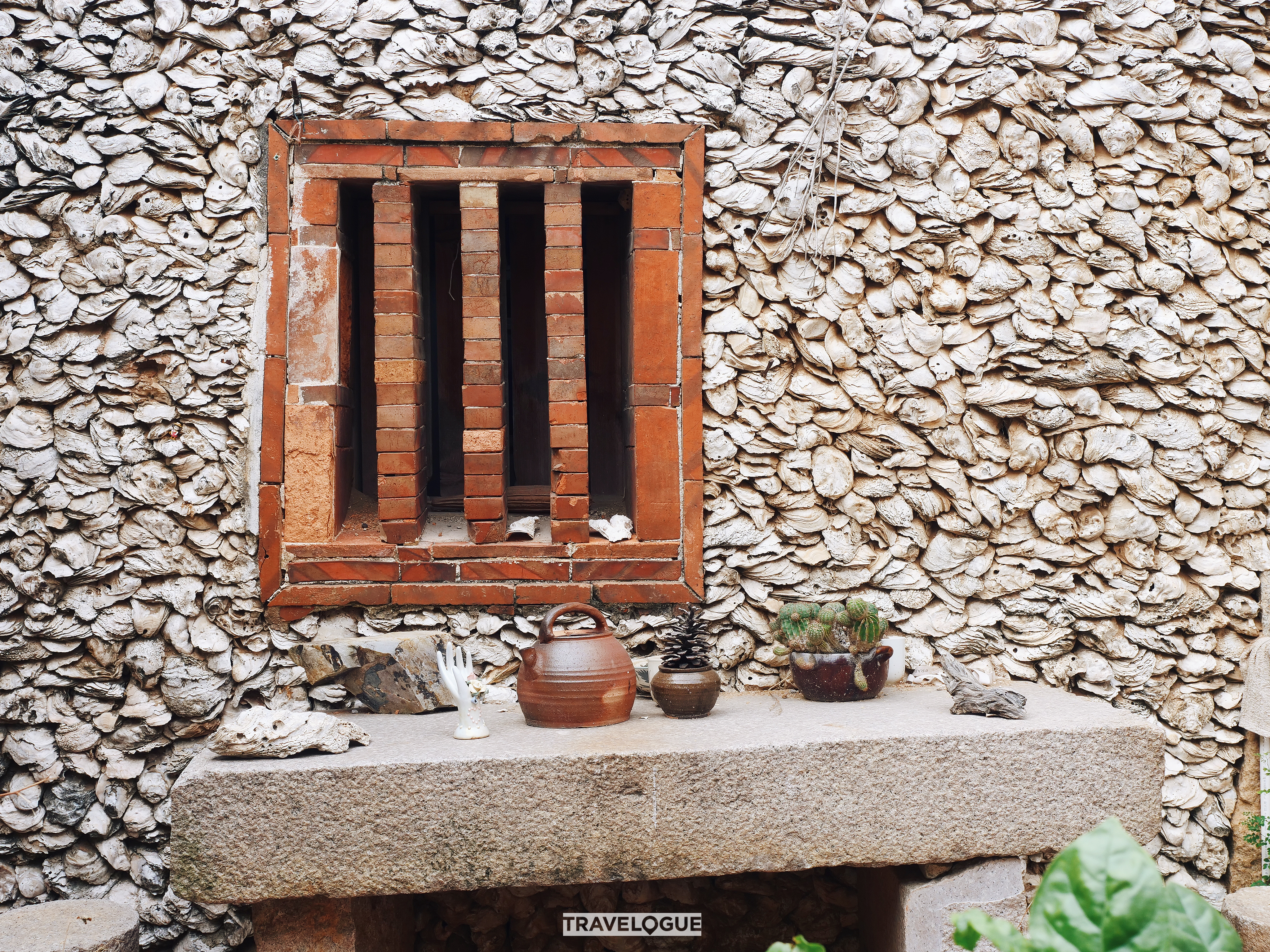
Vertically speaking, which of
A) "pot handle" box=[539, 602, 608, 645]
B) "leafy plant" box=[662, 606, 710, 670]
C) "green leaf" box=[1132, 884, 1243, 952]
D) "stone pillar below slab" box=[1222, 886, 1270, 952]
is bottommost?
"stone pillar below slab" box=[1222, 886, 1270, 952]

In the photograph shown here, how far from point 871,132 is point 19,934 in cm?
A: 340

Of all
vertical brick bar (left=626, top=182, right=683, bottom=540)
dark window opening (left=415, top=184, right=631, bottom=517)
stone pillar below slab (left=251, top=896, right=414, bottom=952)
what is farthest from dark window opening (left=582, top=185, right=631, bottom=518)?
stone pillar below slab (left=251, top=896, right=414, bottom=952)

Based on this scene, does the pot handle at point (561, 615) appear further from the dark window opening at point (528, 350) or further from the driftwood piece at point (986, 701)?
the driftwood piece at point (986, 701)

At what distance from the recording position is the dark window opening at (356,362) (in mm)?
3010

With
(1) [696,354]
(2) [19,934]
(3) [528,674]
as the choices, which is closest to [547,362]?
(1) [696,354]

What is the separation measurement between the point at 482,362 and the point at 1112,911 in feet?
8.24

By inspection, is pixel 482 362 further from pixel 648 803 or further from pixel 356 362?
pixel 648 803

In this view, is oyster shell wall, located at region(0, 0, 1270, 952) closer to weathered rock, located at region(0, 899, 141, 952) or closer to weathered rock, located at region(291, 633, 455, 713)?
weathered rock, located at region(291, 633, 455, 713)

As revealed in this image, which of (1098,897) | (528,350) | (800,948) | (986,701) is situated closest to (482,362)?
(528,350)

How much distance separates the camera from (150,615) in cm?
289

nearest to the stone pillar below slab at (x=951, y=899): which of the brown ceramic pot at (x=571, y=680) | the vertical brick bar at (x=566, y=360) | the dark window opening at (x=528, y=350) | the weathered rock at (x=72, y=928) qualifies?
the brown ceramic pot at (x=571, y=680)

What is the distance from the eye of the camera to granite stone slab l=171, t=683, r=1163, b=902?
7.63ft

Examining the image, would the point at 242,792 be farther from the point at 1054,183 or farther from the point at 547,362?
the point at 1054,183

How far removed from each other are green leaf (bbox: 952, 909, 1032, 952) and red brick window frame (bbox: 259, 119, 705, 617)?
2.23 m
